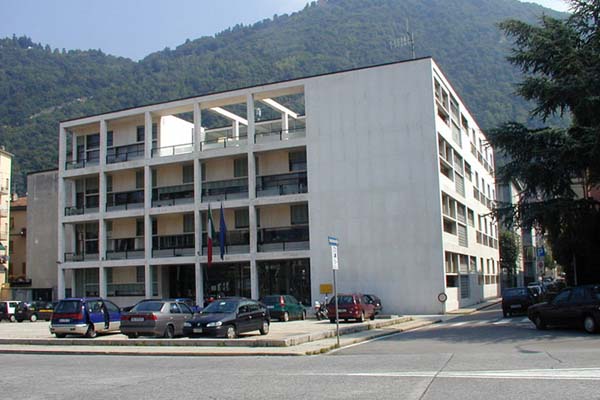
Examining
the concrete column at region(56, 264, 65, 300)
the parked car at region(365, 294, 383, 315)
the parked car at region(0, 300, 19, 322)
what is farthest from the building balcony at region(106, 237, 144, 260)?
the parked car at region(365, 294, 383, 315)

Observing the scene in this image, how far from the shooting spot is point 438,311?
132ft

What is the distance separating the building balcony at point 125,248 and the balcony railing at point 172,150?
6994 mm

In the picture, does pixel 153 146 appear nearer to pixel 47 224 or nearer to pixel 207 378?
pixel 47 224

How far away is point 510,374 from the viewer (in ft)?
38.5

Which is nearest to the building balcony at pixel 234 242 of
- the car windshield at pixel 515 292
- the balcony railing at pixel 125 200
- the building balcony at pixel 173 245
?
the building balcony at pixel 173 245

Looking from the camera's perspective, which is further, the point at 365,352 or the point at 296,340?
the point at 296,340

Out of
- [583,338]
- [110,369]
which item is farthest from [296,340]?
[583,338]

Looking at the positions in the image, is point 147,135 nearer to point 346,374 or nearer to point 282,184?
point 282,184

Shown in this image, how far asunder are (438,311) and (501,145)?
1627cm

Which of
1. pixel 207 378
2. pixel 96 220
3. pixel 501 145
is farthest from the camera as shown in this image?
pixel 96 220

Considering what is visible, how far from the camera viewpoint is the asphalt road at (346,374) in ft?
33.6

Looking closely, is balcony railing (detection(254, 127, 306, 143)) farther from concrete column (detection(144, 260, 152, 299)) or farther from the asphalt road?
the asphalt road

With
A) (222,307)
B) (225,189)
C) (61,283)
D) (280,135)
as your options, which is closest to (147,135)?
(225,189)

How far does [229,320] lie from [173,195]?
29467 millimetres
